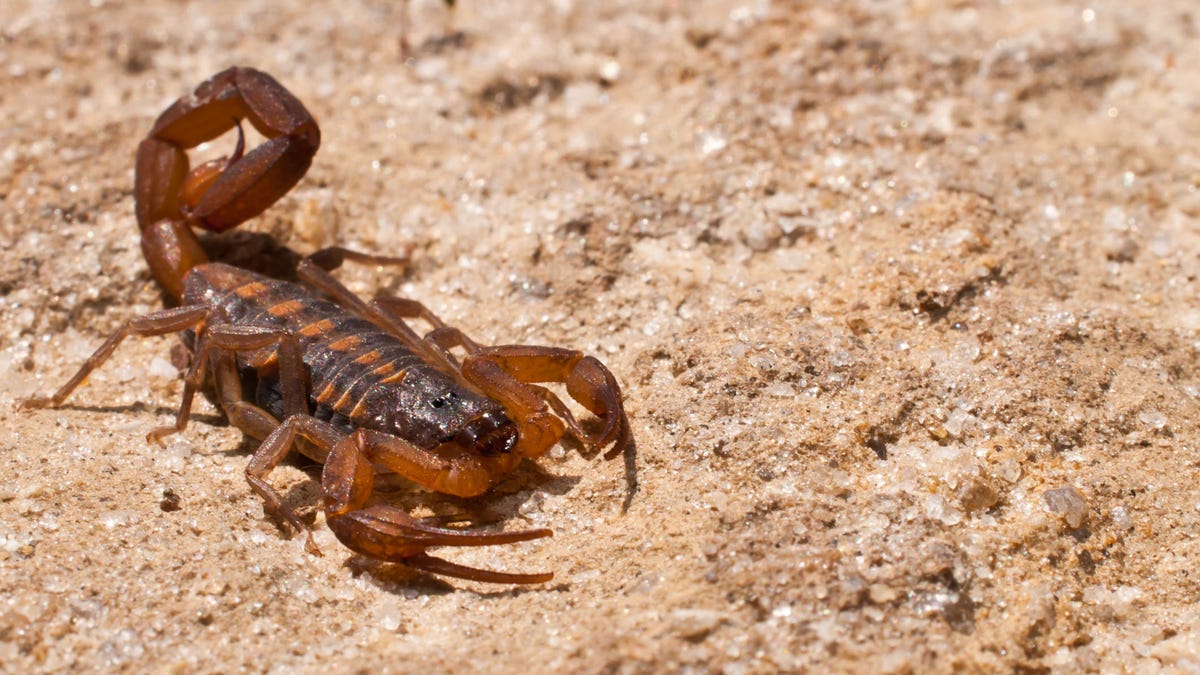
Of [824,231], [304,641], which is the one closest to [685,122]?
[824,231]

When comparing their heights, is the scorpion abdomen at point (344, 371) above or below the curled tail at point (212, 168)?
below

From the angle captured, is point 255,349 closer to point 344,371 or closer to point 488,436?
point 344,371

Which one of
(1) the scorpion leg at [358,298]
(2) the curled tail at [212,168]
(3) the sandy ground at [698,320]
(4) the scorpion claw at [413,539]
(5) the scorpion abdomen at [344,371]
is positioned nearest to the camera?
(3) the sandy ground at [698,320]

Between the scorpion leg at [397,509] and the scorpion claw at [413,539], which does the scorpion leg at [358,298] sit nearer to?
the scorpion leg at [397,509]

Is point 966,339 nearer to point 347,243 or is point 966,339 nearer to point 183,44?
point 347,243

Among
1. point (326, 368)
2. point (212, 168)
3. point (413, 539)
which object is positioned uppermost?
point (212, 168)

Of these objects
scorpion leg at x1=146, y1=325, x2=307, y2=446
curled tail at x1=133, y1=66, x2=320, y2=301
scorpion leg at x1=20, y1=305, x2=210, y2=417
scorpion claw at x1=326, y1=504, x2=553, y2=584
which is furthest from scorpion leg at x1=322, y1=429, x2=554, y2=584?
curled tail at x1=133, y1=66, x2=320, y2=301

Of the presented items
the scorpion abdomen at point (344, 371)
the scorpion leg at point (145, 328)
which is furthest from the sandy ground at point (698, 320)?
the scorpion abdomen at point (344, 371)

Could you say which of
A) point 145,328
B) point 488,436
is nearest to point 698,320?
point 488,436
